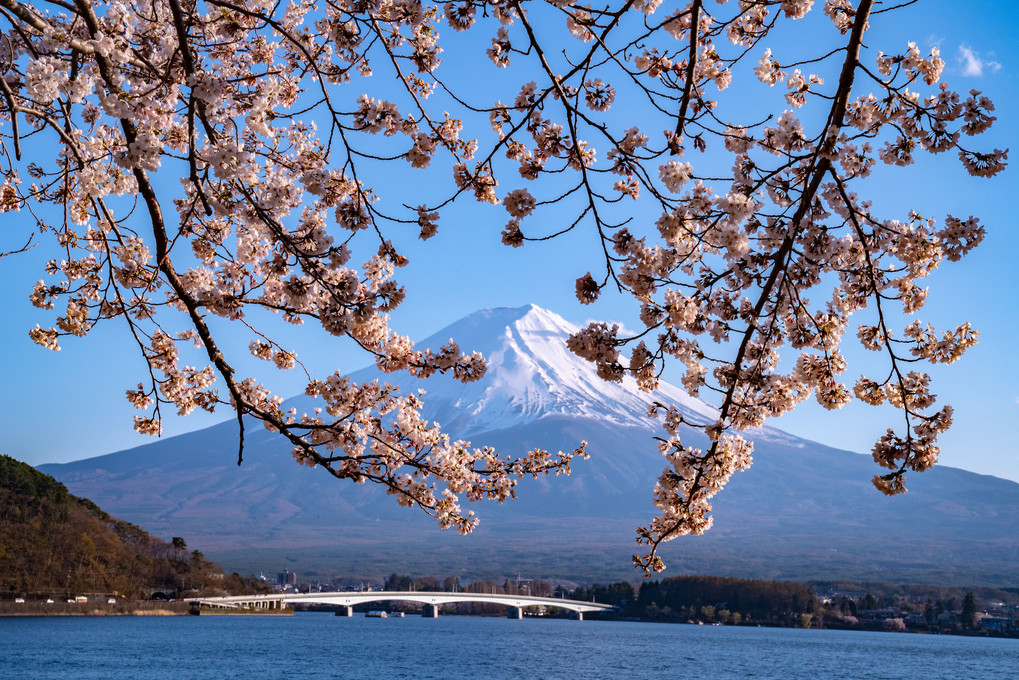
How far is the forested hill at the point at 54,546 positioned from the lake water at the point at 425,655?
217 centimetres

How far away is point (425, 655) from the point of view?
Result: 4644 centimetres

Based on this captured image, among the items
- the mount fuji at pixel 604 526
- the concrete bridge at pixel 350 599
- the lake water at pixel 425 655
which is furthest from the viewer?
the mount fuji at pixel 604 526

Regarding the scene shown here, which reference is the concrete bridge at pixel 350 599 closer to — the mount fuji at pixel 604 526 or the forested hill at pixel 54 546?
the forested hill at pixel 54 546

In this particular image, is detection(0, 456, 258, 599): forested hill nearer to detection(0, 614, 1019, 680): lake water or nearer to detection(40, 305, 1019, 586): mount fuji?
detection(0, 614, 1019, 680): lake water

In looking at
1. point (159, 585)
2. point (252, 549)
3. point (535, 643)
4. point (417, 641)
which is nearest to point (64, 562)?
point (159, 585)

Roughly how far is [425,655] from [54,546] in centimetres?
2140

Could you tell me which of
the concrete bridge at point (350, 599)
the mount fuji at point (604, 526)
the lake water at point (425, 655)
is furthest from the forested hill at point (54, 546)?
the mount fuji at point (604, 526)

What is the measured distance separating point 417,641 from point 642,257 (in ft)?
196

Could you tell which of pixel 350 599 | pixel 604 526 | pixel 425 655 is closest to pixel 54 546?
pixel 425 655

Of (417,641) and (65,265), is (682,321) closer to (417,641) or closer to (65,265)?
(65,265)

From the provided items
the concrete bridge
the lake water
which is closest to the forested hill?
the lake water

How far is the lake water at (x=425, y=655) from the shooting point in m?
32.9

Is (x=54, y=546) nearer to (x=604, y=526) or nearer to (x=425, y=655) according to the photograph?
(x=425, y=655)

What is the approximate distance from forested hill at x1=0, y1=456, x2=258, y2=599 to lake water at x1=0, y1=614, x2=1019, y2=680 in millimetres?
2174
